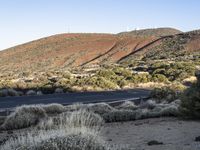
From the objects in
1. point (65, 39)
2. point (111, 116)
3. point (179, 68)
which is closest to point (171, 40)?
point (65, 39)

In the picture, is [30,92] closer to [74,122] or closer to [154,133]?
[154,133]

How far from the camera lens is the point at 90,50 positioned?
375ft

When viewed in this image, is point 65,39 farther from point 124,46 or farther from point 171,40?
point 171,40

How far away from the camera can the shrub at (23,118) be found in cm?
2055

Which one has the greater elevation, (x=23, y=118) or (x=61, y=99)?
(x=23, y=118)

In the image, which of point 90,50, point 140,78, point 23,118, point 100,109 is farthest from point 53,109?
point 90,50

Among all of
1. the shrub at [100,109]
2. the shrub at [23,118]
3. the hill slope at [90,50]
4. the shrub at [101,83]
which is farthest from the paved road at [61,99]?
the hill slope at [90,50]

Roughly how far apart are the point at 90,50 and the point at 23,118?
307ft

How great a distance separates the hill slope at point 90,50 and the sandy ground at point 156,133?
251ft

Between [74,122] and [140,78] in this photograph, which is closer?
[74,122]

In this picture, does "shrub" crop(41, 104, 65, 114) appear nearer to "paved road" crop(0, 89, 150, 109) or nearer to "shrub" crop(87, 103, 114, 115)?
"shrub" crop(87, 103, 114, 115)

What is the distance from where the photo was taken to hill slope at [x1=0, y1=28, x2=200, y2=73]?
104 metres

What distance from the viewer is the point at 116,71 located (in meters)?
63.0

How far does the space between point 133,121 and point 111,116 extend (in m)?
0.95
